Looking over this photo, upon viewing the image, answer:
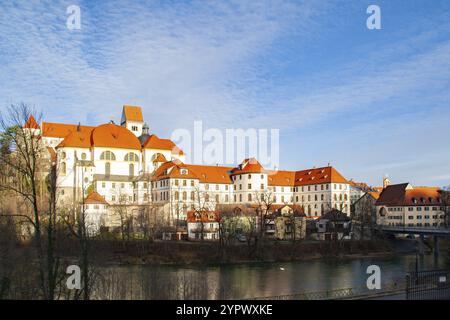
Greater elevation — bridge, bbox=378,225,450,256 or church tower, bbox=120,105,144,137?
church tower, bbox=120,105,144,137

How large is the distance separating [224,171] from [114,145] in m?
20.9

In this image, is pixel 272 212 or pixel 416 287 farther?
pixel 272 212

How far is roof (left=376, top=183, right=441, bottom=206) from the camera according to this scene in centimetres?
8343

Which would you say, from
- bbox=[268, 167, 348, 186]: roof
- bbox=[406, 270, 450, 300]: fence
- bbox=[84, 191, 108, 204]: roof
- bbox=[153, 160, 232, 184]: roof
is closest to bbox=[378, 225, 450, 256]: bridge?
bbox=[268, 167, 348, 186]: roof

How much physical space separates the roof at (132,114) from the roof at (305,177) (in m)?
29.0

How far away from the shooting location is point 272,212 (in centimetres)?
7394

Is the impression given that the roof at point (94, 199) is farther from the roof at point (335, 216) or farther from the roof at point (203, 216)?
the roof at point (335, 216)

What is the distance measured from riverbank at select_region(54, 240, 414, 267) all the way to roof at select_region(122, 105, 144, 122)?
43.7 m

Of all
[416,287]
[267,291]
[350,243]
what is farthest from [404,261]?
[416,287]

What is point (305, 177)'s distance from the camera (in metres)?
91.3

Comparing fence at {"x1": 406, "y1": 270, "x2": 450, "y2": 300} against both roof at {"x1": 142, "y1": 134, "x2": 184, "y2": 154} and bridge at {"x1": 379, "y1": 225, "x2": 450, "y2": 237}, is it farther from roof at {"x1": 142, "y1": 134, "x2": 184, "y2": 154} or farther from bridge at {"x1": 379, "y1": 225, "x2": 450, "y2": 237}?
roof at {"x1": 142, "y1": 134, "x2": 184, "y2": 154}

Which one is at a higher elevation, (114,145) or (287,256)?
(114,145)
